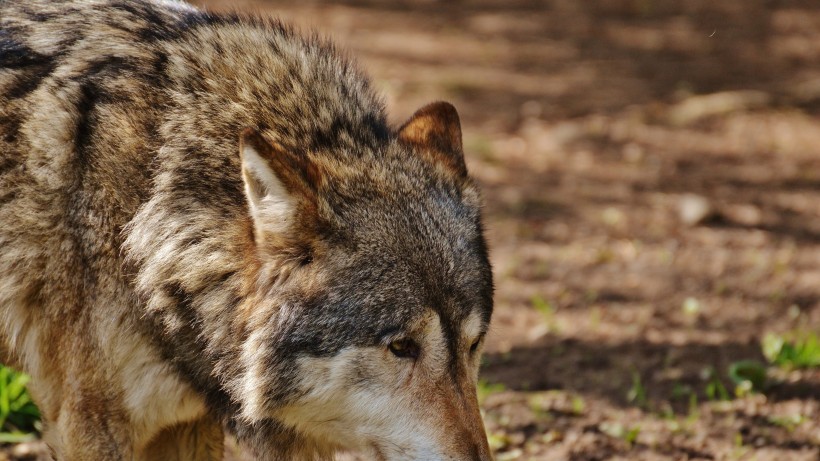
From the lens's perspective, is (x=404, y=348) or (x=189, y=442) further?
(x=189, y=442)

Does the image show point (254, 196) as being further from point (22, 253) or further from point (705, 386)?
point (705, 386)

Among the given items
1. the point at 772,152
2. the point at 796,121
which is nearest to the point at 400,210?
the point at 772,152

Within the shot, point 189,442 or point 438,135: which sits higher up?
point 438,135

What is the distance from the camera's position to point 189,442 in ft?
14.5

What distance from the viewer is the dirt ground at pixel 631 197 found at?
532cm

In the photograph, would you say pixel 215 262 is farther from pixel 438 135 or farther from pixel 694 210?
pixel 694 210

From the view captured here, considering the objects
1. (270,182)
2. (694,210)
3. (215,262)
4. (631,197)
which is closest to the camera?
(270,182)

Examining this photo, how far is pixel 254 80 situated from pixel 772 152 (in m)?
6.30

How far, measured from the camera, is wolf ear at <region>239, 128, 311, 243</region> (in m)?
3.41

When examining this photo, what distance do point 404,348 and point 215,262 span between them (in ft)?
2.61

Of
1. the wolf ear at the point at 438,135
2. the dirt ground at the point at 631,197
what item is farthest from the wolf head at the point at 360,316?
the dirt ground at the point at 631,197

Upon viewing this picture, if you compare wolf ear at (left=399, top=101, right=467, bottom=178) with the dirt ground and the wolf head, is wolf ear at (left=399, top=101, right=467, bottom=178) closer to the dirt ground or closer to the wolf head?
the wolf head

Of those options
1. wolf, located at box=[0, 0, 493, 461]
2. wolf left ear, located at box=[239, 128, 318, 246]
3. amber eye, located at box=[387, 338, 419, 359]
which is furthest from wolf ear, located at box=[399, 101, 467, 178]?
amber eye, located at box=[387, 338, 419, 359]

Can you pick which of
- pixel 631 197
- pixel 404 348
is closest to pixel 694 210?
pixel 631 197
